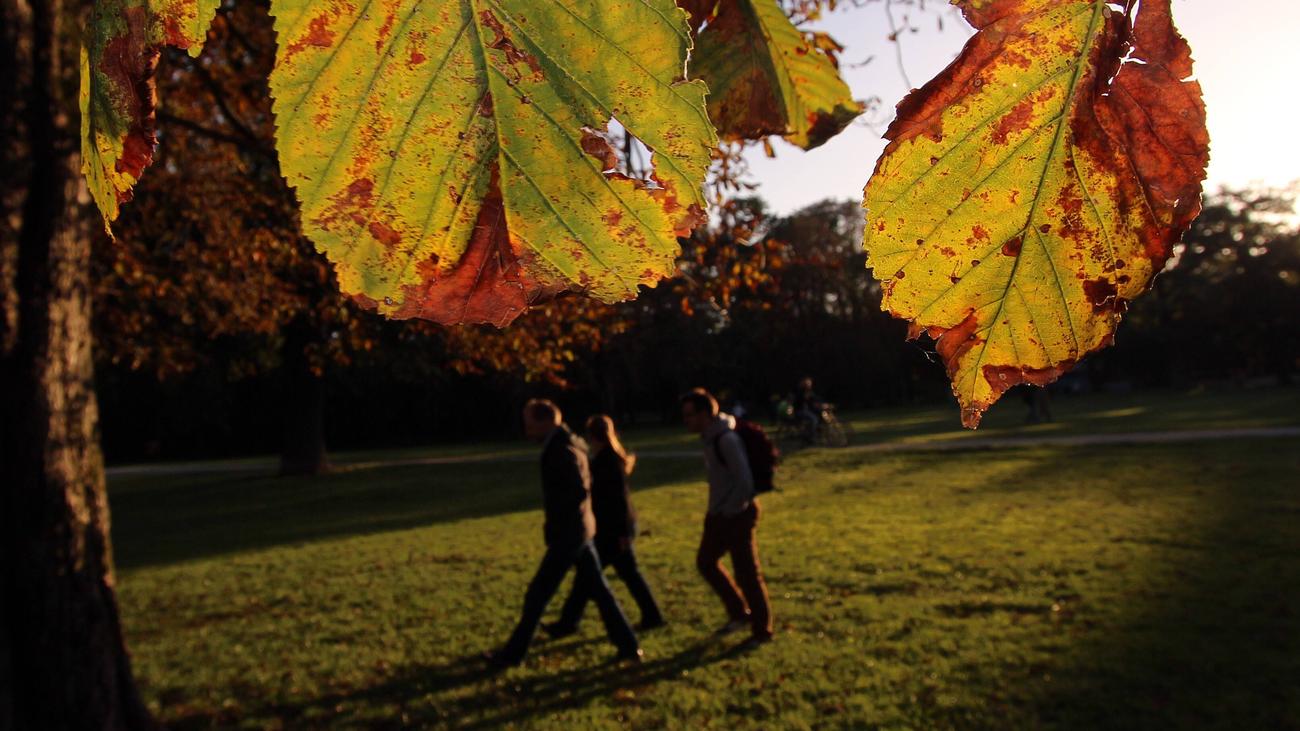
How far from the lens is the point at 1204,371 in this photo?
164ft

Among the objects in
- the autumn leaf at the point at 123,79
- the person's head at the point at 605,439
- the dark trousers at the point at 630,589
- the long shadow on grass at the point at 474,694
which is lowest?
the long shadow on grass at the point at 474,694

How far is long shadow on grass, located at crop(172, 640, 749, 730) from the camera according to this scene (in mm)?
5949

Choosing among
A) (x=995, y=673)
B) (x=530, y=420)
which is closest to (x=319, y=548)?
(x=530, y=420)

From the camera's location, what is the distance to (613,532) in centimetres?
761

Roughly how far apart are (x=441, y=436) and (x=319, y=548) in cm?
2965

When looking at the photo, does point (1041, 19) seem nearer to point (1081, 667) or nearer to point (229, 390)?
point (1081, 667)

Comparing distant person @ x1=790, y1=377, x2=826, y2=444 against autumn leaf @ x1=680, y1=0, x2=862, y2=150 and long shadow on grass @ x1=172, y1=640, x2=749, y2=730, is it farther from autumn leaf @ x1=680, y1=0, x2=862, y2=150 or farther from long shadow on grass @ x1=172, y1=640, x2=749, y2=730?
autumn leaf @ x1=680, y1=0, x2=862, y2=150

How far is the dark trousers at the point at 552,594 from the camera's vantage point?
6.79m

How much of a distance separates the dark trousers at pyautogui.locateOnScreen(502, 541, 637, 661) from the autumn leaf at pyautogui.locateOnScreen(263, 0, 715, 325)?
6.50 meters

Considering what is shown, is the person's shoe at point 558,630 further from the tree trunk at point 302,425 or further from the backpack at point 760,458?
the tree trunk at point 302,425

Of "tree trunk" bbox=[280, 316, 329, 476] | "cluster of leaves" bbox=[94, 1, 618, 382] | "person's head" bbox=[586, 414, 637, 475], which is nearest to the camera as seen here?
"person's head" bbox=[586, 414, 637, 475]

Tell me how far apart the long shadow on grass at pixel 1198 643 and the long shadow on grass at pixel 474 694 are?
94.1 inches

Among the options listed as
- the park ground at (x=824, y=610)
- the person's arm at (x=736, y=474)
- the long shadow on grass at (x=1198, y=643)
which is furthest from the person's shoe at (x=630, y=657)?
the long shadow on grass at (x=1198, y=643)

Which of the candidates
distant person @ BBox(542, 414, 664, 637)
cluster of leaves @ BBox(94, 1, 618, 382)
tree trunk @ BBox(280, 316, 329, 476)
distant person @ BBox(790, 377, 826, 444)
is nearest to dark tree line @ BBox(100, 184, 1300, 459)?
tree trunk @ BBox(280, 316, 329, 476)
